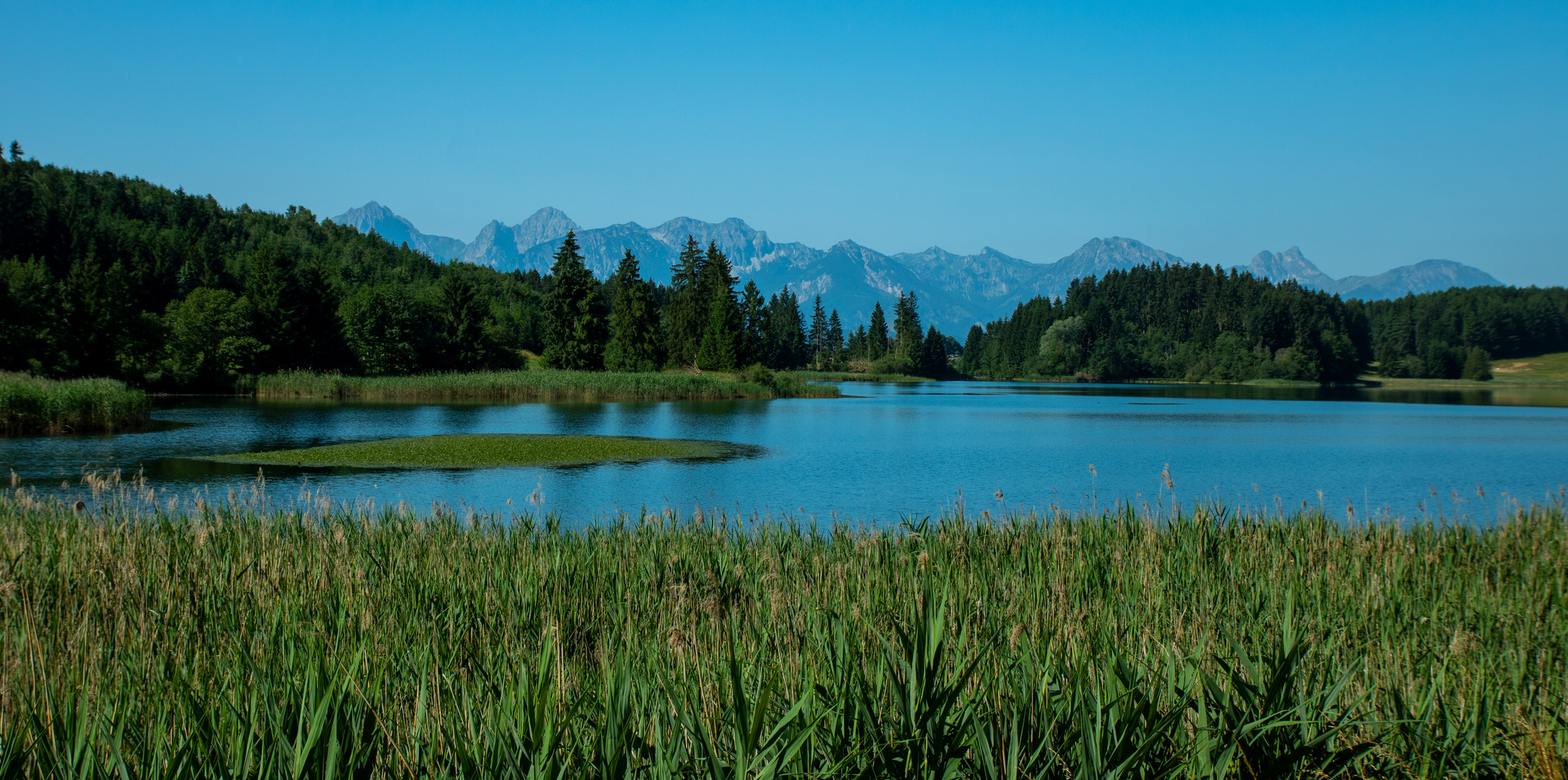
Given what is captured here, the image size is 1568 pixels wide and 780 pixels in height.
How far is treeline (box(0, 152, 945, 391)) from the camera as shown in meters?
50.1

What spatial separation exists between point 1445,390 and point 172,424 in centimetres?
11793

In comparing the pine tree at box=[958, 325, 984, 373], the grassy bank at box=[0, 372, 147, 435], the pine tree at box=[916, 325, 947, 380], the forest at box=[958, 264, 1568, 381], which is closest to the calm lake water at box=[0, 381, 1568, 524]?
the grassy bank at box=[0, 372, 147, 435]

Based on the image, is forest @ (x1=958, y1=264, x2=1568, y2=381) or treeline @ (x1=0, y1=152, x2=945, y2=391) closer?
treeline @ (x1=0, y1=152, x2=945, y2=391)

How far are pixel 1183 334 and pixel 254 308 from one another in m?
142

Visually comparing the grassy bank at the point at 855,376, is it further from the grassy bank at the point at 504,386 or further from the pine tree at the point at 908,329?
the grassy bank at the point at 504,386

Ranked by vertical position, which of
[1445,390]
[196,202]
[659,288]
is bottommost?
[1445,390]

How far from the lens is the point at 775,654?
161 inches

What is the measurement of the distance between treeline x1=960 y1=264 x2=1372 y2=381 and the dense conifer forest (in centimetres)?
40

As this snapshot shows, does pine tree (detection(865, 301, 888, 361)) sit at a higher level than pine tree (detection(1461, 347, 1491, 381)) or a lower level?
higher

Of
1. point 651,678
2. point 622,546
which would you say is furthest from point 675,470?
point 651,678

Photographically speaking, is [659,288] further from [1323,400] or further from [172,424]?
[172,424]

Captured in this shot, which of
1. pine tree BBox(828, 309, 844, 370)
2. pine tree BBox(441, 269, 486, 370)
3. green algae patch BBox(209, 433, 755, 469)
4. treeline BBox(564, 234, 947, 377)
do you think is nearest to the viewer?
green algae patch BBox(209, 433, 755, 469)

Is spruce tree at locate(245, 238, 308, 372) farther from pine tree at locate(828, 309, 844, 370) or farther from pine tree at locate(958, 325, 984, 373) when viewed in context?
pine tree at locate(958, 325, 984, 373)

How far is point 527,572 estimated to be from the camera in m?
6.13
